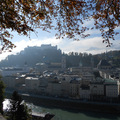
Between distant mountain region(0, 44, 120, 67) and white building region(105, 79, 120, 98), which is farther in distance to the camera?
distant mountain region(0, 44, 120, 67)

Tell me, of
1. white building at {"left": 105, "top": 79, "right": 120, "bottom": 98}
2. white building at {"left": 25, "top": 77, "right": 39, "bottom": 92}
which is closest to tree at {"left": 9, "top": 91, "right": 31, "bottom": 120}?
white building at {"left": 105, "top": 79, "right": 120, "bottom": 98}

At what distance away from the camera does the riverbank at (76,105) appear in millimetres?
12348

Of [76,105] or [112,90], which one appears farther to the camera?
[112,90]

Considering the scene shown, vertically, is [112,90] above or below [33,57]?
below

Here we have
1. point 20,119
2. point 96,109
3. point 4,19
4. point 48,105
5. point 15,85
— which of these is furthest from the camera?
point 15,85

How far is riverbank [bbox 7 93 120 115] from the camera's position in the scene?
1235 cm

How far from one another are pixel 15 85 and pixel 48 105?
974 cm

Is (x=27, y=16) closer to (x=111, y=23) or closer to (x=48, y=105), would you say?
(x=111, y=23)

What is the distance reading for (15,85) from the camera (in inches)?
861

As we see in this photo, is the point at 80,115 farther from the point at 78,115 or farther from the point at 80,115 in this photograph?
the point at 78,115

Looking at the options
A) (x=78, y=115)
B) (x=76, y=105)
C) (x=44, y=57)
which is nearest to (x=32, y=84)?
(x=76, y=105)

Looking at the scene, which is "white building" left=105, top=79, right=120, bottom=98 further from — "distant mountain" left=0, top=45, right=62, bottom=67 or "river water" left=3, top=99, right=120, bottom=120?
"distant mountain" left=0, top=45, right=62, bottom=67

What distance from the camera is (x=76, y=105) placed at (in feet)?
44.5

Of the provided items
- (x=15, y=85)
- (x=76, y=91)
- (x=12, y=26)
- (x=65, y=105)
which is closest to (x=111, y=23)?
(x=12, y=26)
